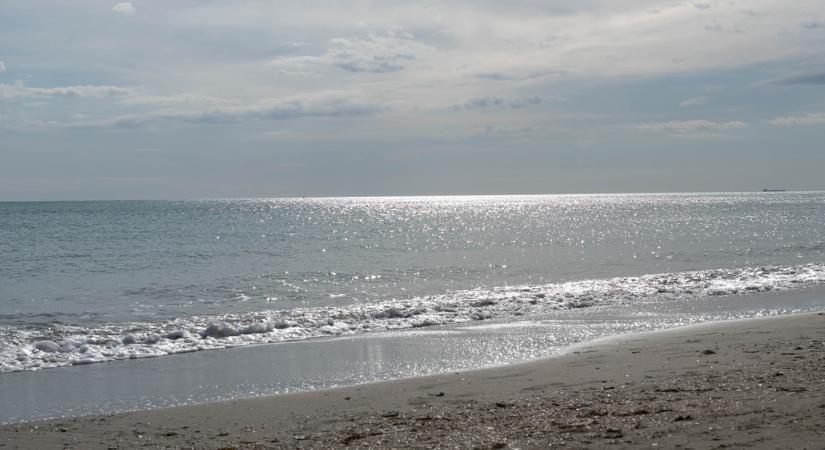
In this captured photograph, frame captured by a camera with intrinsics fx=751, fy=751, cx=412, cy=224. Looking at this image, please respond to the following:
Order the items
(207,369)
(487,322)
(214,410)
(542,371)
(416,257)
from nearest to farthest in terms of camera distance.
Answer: (214,410) → (542,371) → (207,369) → (487,322) → (416,257)

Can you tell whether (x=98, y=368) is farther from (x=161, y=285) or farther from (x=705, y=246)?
(x=705, y=246)

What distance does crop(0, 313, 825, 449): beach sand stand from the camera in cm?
721

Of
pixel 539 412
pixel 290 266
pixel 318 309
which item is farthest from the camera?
pixel 290 266

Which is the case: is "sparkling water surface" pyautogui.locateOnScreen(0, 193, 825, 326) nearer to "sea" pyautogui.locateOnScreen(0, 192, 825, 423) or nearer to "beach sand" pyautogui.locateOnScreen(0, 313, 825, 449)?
"sea" pyautogui.locateOnScreen(0, 192, 825, 423)

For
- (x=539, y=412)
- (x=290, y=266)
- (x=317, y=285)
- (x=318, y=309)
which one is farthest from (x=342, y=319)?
(x=290, y=266)

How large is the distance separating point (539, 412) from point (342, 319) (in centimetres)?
1142

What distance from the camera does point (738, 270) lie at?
31.4 metres

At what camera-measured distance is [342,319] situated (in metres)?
19.5

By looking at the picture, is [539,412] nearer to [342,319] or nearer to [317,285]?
[342,319]

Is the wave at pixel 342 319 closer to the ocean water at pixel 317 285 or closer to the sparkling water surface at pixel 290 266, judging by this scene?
the ocean water at pixel 317 285

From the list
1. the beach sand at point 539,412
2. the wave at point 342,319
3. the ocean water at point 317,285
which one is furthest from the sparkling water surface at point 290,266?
the beach sand at point 539,412

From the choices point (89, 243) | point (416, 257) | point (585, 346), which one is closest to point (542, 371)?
point (585, 346)

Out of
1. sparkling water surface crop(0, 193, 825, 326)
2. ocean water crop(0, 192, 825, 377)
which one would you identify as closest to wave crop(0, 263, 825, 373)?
ocean water crop(0, 192, 825, 377)

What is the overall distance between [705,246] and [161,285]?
114ft
